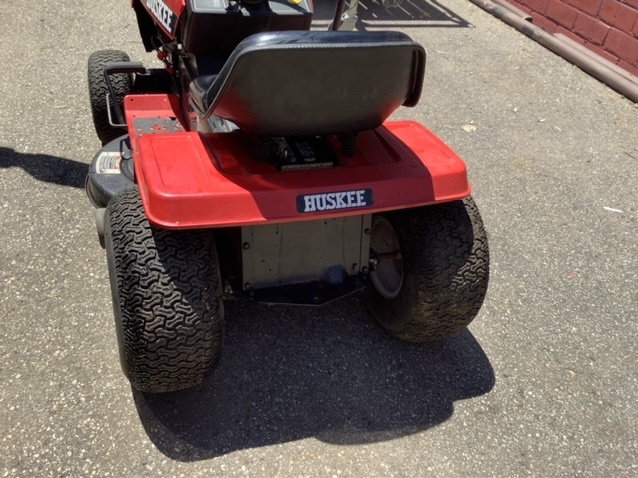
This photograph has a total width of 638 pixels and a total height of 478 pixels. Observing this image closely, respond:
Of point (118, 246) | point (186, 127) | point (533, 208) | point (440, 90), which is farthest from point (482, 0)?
point (118, 246)

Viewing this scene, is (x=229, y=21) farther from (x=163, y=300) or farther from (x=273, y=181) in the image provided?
(x=163, y=300)

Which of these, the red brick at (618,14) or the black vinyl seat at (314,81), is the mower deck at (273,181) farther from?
Result: the red brick at (618,14)

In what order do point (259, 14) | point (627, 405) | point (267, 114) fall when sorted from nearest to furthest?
point (267, 114) → point (627, 405) → point (259, 14)

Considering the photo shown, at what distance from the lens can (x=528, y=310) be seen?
9.18ft

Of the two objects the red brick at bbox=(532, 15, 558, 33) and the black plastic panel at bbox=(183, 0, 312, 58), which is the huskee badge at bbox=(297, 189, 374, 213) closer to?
the black plastic panel at bbox=(183, 0, 312, 58)

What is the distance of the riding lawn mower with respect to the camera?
5.69 ft

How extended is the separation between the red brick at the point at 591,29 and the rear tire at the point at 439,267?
404 cm

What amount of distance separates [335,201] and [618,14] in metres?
4.53

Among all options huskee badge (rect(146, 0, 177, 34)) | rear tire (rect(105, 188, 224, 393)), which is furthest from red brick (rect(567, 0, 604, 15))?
rear tire (rect(105, 188, 224, 393))

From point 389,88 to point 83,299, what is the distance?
5.34ft

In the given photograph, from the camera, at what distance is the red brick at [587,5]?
5418 millimetres

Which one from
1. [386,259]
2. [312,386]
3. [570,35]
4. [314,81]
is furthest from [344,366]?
[570,35]

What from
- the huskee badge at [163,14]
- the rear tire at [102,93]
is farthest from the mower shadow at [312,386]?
the rear tire at [102,93]

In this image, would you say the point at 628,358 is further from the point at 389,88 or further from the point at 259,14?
the point at 259,14
